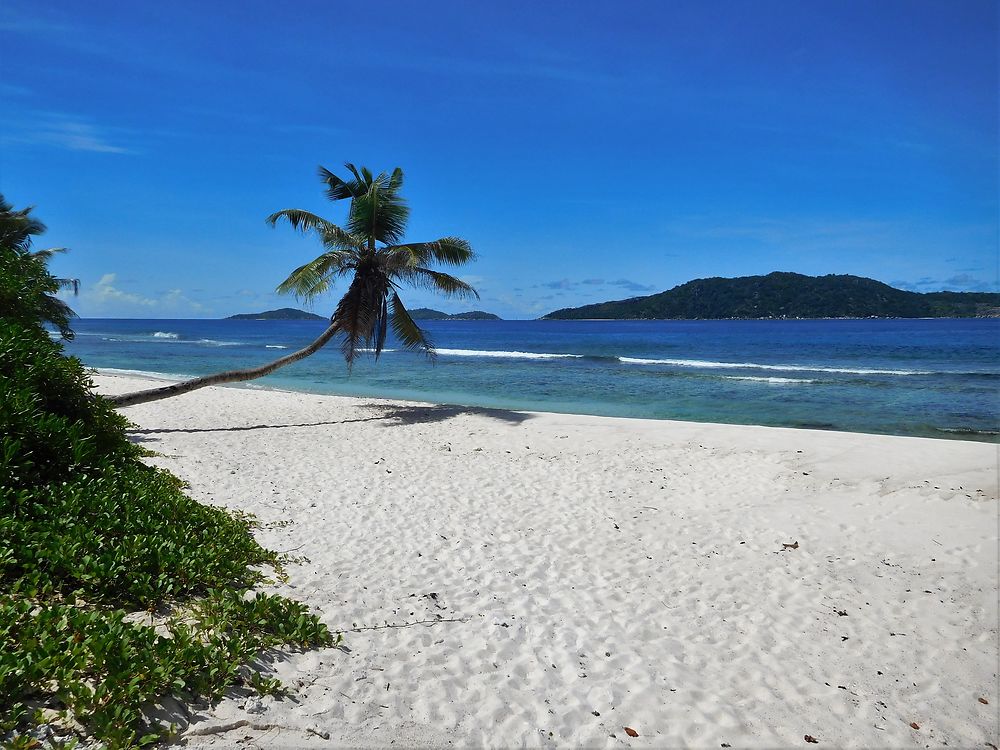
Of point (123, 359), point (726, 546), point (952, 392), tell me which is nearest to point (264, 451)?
point (726, 546)

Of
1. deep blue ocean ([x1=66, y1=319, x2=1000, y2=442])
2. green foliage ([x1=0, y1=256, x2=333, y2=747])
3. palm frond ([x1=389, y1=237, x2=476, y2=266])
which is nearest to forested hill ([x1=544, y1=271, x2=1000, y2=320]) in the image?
deep blue ocean ([x1=66, y1=319, x2=1000, y2=442])

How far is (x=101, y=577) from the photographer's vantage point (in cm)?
343

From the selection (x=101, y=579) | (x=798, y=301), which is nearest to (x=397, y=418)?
(x=101, y=579)

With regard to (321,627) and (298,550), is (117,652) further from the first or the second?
(298,550)

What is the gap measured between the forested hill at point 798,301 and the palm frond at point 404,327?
121m

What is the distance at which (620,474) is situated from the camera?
9258mm

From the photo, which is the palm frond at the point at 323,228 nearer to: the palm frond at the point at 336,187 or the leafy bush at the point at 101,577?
the palm frond at the point at 336,187

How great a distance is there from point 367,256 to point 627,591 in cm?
1229

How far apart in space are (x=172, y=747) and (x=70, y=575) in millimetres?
1610

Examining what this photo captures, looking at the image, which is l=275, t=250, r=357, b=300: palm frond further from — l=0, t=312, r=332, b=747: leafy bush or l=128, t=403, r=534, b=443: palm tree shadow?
l=0, t=312, r=332, b=747: leafy bush

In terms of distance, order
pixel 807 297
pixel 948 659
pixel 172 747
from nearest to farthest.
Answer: pixel 172 747
pixel 948 659
pixel 807 297

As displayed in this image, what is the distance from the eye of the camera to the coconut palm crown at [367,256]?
49.7 ft

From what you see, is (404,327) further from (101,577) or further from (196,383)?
(101,577)

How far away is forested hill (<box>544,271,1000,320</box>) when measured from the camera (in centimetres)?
11481
